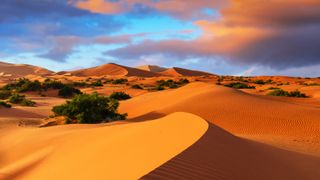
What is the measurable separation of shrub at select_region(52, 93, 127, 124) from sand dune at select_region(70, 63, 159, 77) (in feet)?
211

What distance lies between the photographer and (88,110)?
18.4 m

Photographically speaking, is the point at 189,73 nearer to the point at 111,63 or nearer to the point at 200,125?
the point at 111,63

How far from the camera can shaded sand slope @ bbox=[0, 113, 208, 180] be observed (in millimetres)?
6855

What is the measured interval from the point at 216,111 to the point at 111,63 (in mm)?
78744

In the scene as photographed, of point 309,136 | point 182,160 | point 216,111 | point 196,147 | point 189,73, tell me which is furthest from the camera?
point 189,73

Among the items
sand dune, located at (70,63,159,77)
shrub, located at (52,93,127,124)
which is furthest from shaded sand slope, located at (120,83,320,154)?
sand dune, located at (70,63,159,77)

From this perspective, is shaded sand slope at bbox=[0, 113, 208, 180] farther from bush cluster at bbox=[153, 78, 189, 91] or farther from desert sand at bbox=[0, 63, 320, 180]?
bush cluster at bbox=[153, 78, 189, 91]

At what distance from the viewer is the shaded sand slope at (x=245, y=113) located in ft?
51.8

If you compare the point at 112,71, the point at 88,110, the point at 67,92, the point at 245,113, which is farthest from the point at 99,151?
the point at 112,71

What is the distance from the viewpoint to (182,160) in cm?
592

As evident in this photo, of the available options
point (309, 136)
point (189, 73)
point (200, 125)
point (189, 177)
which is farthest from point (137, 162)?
point (189, 73)

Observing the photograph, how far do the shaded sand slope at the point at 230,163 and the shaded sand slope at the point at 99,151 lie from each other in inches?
9.2

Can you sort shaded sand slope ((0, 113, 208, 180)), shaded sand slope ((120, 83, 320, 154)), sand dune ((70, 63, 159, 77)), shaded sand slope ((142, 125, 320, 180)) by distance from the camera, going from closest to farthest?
shaded sand slope ((142, 125, 320, 180)) → shaded sand slope ((0, 113, 208, 180)) → shaded sand slope ((120, 83, 320, 154)) → sand dune ((70, 63, 159, 77))

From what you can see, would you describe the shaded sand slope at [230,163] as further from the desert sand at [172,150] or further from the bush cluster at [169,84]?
the bush cluster at [169,84]
